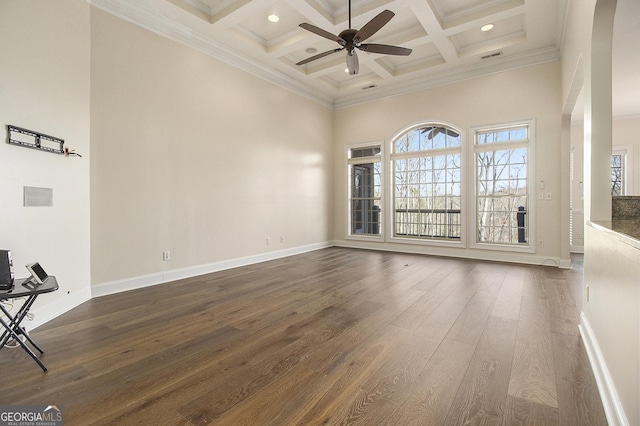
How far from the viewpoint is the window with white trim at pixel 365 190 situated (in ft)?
23.1

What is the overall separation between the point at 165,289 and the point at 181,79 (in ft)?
9.55

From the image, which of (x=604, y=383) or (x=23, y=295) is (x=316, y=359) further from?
(x=23, y=295)

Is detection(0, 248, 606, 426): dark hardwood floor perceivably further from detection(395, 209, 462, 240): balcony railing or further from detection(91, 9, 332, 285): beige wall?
detection(395, 209, 462, 240): balcony railing

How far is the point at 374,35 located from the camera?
4828mm

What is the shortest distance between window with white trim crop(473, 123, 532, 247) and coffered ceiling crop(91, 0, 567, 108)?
1218 millimetres

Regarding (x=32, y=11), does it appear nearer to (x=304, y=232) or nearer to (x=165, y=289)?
(x=165, y=289)

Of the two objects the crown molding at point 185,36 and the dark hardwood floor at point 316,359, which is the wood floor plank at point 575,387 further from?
the crown molding at point 185,36

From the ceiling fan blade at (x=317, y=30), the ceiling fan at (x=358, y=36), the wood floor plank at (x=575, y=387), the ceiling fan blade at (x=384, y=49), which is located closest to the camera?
the wood floor plank at (x=575, y=387)

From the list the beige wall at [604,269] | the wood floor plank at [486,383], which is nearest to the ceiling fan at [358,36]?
the beige wall at [604,269]

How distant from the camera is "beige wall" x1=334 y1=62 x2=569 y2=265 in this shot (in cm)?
499

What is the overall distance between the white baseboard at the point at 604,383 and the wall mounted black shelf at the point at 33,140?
409cm

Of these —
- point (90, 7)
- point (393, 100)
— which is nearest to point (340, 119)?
point (393, 100)

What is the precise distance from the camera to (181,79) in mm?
4258

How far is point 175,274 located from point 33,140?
2.25 metres
